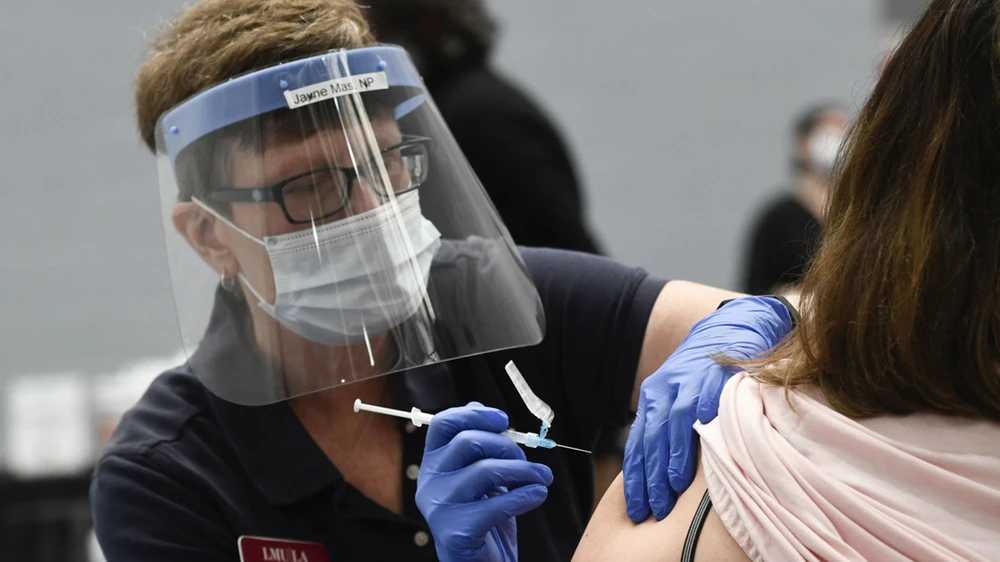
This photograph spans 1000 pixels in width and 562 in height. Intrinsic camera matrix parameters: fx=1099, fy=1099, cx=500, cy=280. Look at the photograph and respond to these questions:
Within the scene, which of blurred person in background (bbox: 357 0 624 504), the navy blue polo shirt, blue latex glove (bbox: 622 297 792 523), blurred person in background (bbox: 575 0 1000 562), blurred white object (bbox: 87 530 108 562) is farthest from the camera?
blurred white object (bbox: 87 530 108 562)

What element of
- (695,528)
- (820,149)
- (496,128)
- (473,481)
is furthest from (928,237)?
(820,149)

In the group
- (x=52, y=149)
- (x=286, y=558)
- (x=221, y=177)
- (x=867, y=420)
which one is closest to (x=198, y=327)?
(x=221, y=177)

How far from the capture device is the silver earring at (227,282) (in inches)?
47.4

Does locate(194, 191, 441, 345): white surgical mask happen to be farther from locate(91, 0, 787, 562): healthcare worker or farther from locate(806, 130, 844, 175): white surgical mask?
locate(806, 130, 844, 175): white surgical mask

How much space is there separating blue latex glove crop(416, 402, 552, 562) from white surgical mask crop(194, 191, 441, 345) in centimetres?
15

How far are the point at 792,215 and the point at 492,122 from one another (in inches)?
52.6

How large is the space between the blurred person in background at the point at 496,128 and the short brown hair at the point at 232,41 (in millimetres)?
688

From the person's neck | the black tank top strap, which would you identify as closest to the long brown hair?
the black tank top strap

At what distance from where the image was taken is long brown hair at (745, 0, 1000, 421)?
2.49ft

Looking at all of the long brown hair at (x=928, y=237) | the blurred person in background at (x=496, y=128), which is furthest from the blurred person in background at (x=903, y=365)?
the blurred person in background at (x=496, y=128)

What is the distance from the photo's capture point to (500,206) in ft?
6.30

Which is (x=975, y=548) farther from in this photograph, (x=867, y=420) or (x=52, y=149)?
(x=52, y=149)

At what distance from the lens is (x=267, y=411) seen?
1.25 meters

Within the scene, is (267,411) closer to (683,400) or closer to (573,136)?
(683,400)
